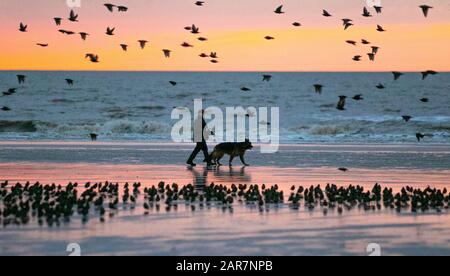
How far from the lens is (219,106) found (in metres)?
83.2

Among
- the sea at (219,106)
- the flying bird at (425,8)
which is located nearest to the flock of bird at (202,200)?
the flying bird at (425,8)

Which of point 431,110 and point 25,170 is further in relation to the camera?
point 431,110

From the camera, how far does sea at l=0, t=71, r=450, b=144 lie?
2112 inches

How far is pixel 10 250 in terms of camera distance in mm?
12461

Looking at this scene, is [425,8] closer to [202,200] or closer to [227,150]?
[227,150]

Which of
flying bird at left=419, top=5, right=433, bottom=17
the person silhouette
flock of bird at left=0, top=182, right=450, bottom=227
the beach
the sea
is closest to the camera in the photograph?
the beach

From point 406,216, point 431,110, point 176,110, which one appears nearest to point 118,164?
point 406,216

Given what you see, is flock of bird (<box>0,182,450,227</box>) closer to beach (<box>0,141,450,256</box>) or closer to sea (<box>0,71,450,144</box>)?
beach (<box>0,141,450,256</box>)

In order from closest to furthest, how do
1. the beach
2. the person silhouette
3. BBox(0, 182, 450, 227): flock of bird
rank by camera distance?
the beach → BBox(0, 182, 450, 227): flock of bird → the person silhouette

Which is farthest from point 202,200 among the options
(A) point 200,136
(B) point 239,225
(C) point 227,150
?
(C) point 227,150

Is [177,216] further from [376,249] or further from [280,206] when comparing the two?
[376,249]

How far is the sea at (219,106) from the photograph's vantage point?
176ft

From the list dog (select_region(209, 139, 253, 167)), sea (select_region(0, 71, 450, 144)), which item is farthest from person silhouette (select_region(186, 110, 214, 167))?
sea (select_region(0, 71, 450, 144))
